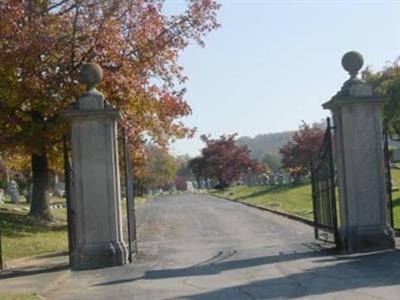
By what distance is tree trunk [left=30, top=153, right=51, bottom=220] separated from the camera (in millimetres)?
28344

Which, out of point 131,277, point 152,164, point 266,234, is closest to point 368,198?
point 131,277

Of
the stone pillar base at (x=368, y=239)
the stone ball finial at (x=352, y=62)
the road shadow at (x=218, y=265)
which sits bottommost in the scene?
the road shadow at (x=218, y=265)

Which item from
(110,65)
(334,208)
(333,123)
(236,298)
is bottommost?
(236,298)

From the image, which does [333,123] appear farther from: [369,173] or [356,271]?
[356,271]

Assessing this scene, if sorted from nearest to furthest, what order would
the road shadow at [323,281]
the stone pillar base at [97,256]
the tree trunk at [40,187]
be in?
1. the road shadow at [323,281]
2. the stone pillar base at [97,256]
3. the tree trunk at [40,187]

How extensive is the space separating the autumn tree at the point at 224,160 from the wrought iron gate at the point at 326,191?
242 ft

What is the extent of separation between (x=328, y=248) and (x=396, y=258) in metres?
2.52

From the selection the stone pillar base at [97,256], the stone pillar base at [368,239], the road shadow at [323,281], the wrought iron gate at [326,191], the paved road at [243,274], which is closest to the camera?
the road shadow at [323,281]

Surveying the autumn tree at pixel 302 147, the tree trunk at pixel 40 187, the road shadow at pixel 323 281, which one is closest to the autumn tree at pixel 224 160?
the autumn tree at pixel 302 147

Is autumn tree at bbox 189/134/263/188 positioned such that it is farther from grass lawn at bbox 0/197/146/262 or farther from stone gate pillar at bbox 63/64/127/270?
stone gate pillar at bbox 63/64/127/270

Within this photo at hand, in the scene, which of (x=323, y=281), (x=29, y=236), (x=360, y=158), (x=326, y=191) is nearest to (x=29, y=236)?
(x=29, y=236)

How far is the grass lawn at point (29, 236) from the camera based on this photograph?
1889 centimetres

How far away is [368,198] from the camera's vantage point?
14.9 meters

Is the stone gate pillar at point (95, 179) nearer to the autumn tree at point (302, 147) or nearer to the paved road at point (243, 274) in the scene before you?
the paved road at point (243, 274)
